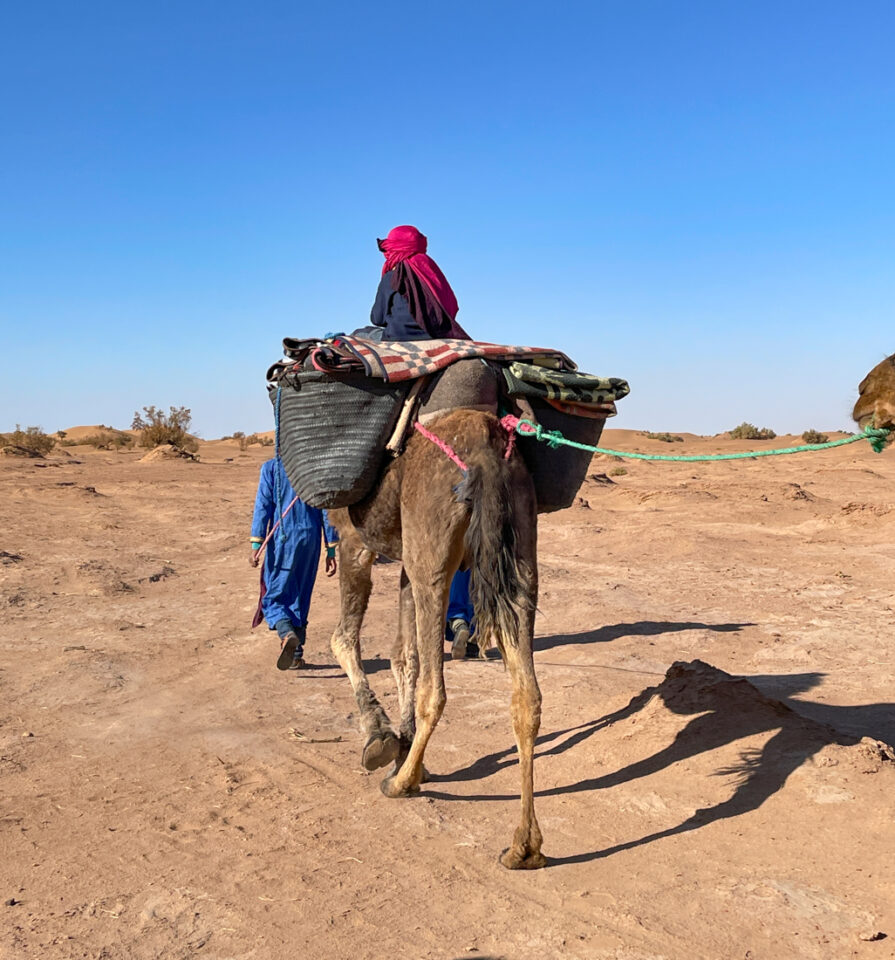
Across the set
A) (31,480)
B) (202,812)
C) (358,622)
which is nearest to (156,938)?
(202,812)

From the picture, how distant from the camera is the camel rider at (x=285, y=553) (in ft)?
26.6

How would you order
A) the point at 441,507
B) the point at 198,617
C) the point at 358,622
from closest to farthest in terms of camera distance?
the point at 441,507, the point at 358,622, the point at 198,617

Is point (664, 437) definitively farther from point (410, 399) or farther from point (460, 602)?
point (410, 399)

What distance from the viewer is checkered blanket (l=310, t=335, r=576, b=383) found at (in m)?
4.67

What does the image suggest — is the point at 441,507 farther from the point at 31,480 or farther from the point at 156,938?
the point at 31,480

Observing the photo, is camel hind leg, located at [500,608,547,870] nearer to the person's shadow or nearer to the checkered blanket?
the person's shadow

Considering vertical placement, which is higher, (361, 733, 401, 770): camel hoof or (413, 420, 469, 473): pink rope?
(413, 420, 469, 473): pink rope

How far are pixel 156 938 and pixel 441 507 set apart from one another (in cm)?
213

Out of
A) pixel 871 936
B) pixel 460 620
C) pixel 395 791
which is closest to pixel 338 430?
pixel 395 791

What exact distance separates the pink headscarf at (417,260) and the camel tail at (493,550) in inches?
50.7

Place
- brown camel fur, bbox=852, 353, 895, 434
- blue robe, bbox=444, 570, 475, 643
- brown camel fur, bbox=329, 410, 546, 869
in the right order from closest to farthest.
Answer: brown camel fur, bbox=852, 353, 895, 434 < brown camel fur, bbox=329, 410, 546, 869 < blue robe, bbox=444, 570, 475, 643

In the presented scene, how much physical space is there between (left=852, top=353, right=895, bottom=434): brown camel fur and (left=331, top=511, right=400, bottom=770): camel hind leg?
2949 millimetres

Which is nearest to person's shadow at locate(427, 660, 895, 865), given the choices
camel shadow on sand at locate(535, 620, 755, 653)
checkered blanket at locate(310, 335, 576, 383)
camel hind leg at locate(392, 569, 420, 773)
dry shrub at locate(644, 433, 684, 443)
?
camel hind leg at locate(392, 569, 420, 773)

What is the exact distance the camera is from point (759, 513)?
645 inches
